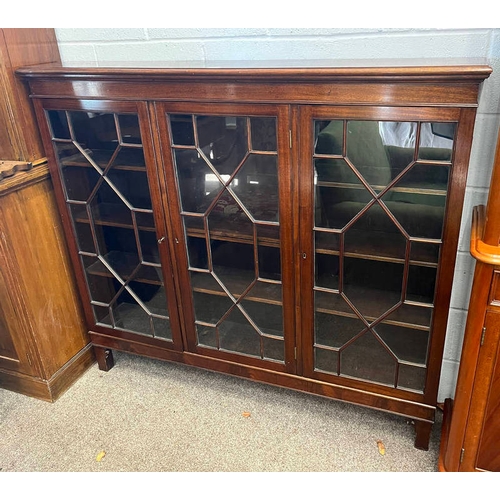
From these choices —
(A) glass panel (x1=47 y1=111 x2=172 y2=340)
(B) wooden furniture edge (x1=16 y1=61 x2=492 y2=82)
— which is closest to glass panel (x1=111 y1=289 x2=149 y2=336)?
(A) glass panel (x1=47 y1=111 x2=172 y2=340)

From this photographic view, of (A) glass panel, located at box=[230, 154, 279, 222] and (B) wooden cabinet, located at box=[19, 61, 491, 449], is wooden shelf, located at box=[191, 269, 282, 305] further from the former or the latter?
(A) glass panel, located at box=[230, 154, 279, 222]

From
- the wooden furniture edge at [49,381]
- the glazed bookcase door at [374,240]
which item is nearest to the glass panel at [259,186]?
the glazed bookcase door at [374,240]

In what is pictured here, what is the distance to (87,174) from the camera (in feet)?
6.04

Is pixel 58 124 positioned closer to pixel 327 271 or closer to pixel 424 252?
pixel 327 271

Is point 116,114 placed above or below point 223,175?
above

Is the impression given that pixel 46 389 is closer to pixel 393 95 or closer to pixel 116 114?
pixel 116 114

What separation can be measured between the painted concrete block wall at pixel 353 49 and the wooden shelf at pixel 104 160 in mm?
447

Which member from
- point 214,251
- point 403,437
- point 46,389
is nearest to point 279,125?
point 214,251

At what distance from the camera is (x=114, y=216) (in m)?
1.89

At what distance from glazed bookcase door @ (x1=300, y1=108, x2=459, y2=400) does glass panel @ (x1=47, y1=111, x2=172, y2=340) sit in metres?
0.63

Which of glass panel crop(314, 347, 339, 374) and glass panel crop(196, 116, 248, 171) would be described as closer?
glass panel crop(196, 116, 248, 171)

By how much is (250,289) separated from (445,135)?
84cm

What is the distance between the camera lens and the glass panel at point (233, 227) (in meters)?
1.53

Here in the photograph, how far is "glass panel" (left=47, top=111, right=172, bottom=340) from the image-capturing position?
5.65 feet
